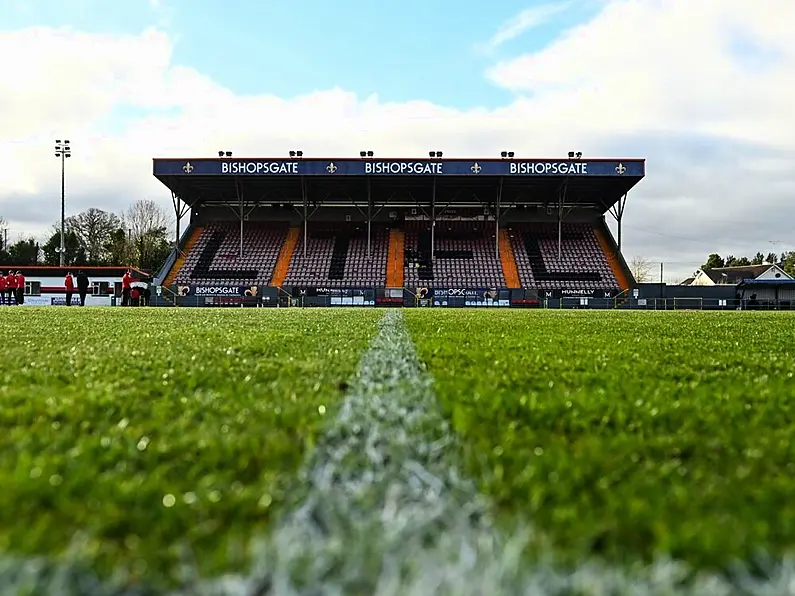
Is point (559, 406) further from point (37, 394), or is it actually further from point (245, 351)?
point (245, 351)

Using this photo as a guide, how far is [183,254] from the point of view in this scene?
28844 mm

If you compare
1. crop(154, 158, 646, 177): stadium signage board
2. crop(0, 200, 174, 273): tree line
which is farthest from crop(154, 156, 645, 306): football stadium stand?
crop(0, 200, 174, 273): tree line


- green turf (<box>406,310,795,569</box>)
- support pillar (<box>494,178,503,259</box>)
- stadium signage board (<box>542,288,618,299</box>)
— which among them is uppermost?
support pillar (<box>494,178,503,259</box>)

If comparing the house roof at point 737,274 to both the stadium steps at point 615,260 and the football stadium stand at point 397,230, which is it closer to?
the stadium steps at point 615,260

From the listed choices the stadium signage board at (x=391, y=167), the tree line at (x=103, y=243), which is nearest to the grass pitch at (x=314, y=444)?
the stadium signage board at (x=391, y=167)

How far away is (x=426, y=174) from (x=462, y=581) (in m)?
26.2

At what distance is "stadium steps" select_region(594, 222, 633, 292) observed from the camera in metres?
27.0

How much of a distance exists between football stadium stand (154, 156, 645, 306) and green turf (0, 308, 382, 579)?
21.4 metres

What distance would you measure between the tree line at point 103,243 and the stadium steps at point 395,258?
81.2 feet

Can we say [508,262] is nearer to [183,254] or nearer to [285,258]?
[285,258]

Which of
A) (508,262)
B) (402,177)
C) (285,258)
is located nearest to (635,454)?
(402,177)

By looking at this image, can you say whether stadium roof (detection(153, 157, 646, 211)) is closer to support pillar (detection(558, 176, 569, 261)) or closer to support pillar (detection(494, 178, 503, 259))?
support pillar (detection(558, 176, 569, 261))

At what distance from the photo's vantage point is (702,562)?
725mm

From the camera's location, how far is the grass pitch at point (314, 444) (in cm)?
77
